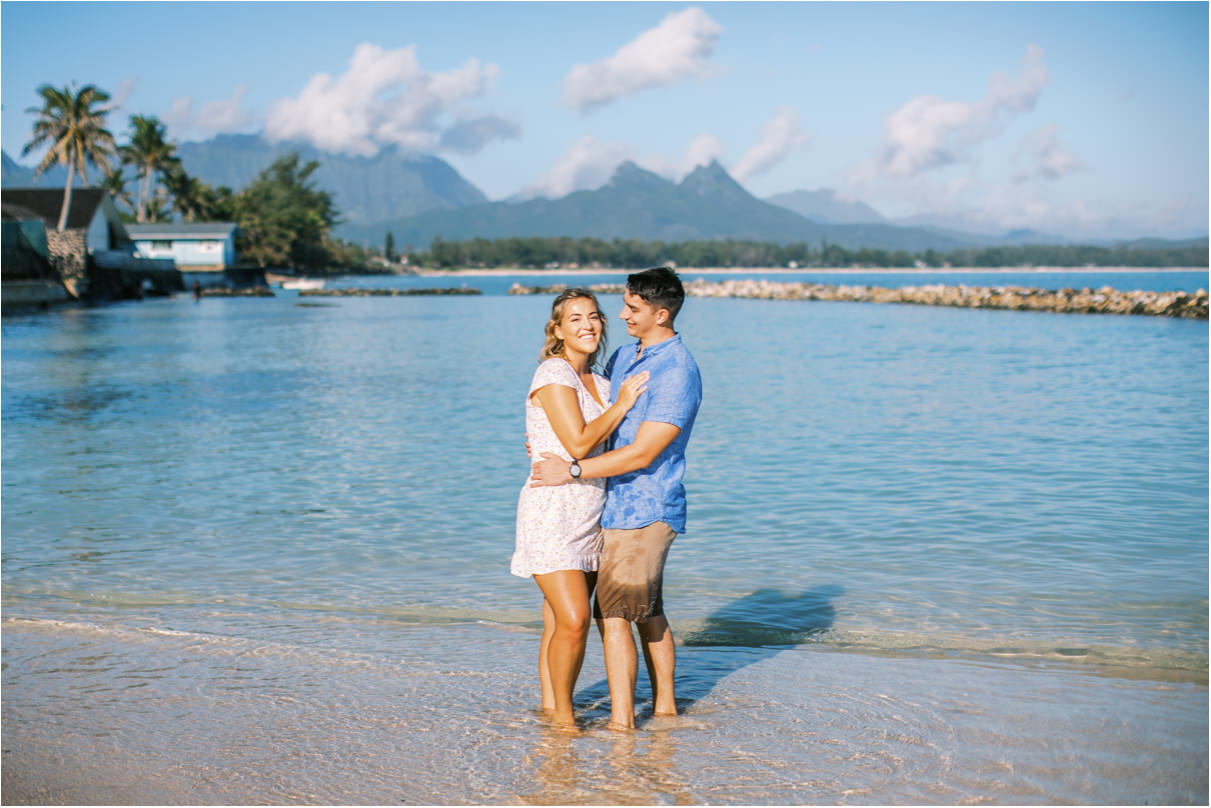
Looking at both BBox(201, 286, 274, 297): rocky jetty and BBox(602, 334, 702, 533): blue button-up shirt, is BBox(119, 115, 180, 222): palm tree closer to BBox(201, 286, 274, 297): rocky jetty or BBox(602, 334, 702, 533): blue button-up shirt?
BBox(201, 286, 274, 297): rocky jetty

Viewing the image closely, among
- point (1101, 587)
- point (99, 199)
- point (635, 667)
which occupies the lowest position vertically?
point (1101, 587)

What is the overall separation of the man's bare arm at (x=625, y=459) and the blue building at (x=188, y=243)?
8901 cm

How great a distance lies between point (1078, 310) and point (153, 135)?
240 ft

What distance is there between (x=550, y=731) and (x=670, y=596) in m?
2.85

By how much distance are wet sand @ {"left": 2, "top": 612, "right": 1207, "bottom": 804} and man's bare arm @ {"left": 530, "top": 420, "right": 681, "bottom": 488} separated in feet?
4.02

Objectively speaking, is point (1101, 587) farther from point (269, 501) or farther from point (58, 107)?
point (58, 107)

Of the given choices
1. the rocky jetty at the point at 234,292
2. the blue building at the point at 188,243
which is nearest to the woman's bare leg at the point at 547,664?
the rocky jetty at the point at 234,292

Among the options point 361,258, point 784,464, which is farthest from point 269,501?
point 361,258

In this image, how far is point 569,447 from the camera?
14.5 ft

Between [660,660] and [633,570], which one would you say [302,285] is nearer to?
[660,660]

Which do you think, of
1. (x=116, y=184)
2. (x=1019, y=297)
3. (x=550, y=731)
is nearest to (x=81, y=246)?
(x=116, y=184)

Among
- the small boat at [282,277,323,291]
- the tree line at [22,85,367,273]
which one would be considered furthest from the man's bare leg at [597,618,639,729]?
the small boat at [282,277,323,291]

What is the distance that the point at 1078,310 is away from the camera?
A: 6281 cm

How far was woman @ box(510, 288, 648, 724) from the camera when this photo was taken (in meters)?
4.44
